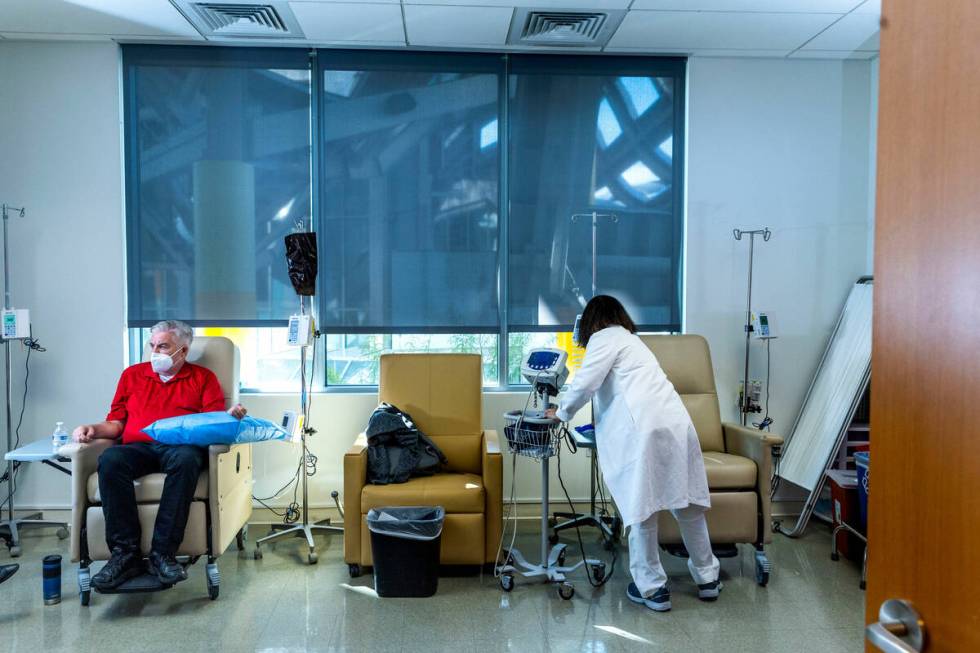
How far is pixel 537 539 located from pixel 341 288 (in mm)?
1864

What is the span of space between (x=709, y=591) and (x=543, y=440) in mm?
998

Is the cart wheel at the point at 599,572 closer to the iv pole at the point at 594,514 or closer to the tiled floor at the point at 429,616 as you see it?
the tiled floor at the point at 429,616

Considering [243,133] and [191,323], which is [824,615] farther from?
[243,133]

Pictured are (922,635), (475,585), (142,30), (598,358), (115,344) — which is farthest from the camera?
(115,344)

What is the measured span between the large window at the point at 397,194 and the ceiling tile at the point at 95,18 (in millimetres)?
239

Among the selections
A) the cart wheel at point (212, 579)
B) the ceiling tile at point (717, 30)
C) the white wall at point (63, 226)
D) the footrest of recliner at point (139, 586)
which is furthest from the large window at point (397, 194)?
the footrest of recliner at point (139, 586)

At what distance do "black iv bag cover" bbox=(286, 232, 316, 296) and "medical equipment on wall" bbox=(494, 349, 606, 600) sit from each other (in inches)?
52.4

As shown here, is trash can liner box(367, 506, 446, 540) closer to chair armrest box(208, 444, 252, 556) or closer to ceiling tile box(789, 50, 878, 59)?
chair armrest box(208, 444, 252, 556)

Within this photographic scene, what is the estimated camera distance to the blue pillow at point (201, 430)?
10.2ft

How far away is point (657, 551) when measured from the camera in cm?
299

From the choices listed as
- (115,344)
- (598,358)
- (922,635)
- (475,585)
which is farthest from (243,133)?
(922,635)

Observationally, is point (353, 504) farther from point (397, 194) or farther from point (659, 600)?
point (397, 194)

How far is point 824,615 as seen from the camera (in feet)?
9.70

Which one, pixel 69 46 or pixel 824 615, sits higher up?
pixel 69 46
